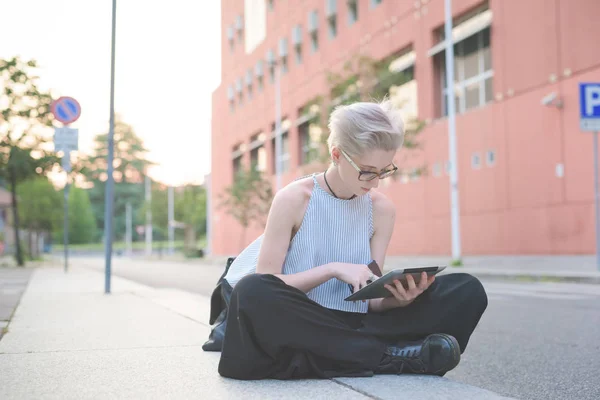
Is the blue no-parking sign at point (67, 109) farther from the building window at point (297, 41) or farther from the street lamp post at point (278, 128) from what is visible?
the building window at point (297, 41)

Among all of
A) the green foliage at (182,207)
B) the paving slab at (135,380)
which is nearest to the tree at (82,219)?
the green foliage at (182,207)

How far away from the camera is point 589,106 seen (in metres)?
13.0

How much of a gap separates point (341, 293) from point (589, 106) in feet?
36.5

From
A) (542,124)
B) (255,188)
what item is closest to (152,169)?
(255,188)

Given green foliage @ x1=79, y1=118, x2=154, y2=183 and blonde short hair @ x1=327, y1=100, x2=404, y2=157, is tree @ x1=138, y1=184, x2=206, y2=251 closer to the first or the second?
green foliage @ x1=79, y1=118, x2=154, y2=183

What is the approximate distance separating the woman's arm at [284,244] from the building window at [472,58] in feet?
65.3

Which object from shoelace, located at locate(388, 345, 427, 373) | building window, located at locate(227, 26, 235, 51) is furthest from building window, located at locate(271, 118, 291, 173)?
shoelace, located at locate(388, 345, 427, 373)

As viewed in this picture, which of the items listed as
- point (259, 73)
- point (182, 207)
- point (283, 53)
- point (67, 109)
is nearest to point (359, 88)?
point (67, 109)

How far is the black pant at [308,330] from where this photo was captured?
294 centimetres

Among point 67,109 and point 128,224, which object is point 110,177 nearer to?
point 67,109

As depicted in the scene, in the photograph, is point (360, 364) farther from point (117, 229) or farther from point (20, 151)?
point (117, 229)

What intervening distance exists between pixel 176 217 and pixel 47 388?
2318 inches

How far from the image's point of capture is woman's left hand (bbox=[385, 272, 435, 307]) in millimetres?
2902

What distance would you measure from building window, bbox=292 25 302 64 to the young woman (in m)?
34.4
